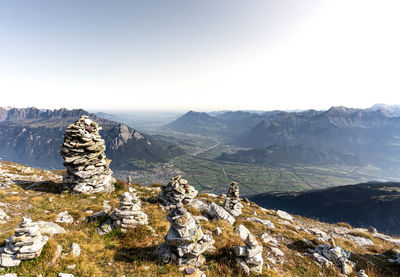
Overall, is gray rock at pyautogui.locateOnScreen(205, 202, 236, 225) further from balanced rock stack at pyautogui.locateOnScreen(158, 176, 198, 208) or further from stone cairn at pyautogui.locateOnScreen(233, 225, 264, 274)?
stone cairn at pyautogui.locateOnScreen(233, 225, 264, 274)

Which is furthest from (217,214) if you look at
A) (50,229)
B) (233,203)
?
(50,229)

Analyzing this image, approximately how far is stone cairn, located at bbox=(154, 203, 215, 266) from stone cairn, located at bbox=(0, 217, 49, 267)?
23.0 feet

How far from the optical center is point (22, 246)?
9.05 m

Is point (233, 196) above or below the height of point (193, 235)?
below

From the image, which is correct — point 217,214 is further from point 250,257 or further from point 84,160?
point 84,160

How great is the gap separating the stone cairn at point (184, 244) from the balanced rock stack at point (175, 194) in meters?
11.5

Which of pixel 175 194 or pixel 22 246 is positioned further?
pixel 175 194

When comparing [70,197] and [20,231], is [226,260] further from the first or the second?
[70,197]

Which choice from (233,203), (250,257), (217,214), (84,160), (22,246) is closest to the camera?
(22,246)

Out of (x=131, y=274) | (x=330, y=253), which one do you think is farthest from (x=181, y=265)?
(x=330, y=253)

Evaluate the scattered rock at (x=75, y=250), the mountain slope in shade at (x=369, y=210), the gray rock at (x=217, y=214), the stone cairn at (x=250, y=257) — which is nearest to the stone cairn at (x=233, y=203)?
the gray rock at (x=217, y=214)

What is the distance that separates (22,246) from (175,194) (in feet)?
54.0

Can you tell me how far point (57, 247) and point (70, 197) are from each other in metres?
13.6

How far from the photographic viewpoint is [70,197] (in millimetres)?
21141
